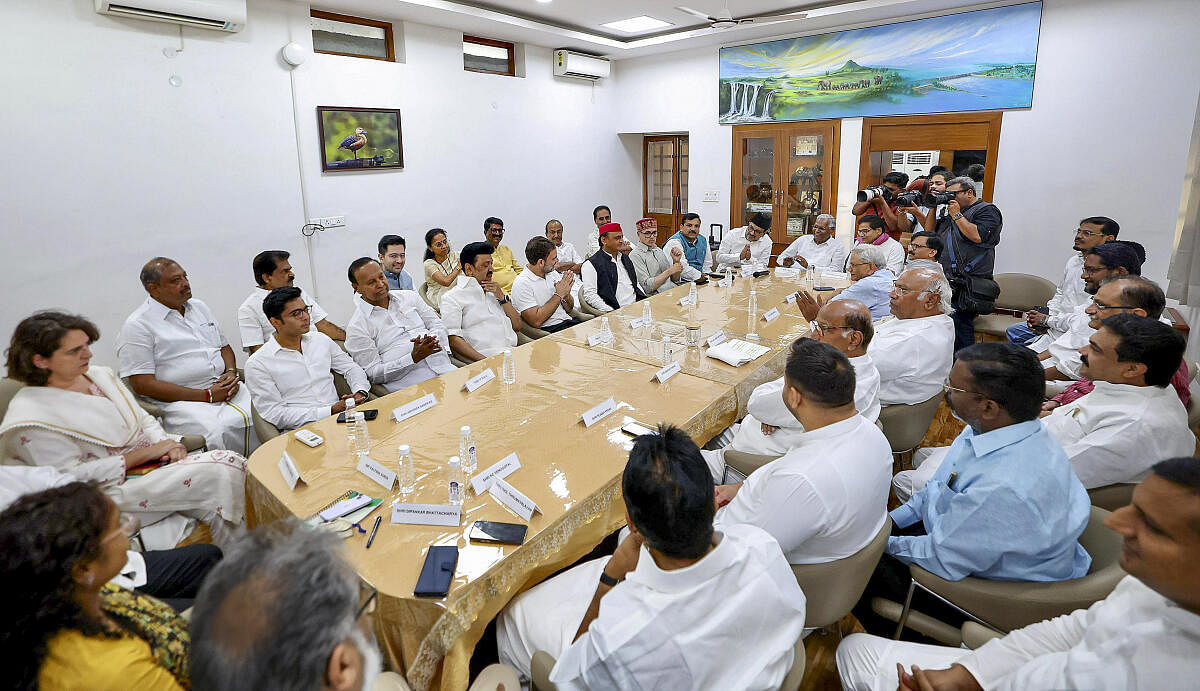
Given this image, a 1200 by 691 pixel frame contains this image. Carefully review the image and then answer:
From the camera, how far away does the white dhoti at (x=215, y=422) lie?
3285 millimetres

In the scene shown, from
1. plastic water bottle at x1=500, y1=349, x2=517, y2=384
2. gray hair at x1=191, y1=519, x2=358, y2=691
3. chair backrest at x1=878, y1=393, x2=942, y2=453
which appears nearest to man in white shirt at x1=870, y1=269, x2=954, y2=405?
chair backrest at x1=878, y1=393, x2=942, y2=453

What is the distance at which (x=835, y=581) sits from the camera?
1.69m

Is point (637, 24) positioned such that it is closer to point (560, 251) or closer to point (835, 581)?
point (560, 251)

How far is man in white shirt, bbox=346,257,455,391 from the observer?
3668 mm

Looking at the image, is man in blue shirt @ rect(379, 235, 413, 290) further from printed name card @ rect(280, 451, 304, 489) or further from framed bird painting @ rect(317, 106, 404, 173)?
printed name card @ rect(280, 451, 304, 489)

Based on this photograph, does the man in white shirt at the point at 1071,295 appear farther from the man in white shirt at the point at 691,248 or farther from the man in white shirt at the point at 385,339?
the man in white shirt at the point at 385,339

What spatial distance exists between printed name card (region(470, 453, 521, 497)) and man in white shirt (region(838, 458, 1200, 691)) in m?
1.32

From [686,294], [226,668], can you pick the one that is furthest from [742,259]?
[226,668]

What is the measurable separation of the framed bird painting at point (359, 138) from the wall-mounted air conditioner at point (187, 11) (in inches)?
40.7

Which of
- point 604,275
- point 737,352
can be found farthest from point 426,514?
point 604,275

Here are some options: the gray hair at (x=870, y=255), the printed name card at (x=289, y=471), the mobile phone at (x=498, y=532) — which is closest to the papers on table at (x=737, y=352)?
the gray hair at (x=870, y=255)

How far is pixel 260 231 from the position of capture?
566 cm

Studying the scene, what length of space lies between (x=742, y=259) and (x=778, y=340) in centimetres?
376

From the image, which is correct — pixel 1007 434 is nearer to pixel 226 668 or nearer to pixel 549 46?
pixel 226 668
